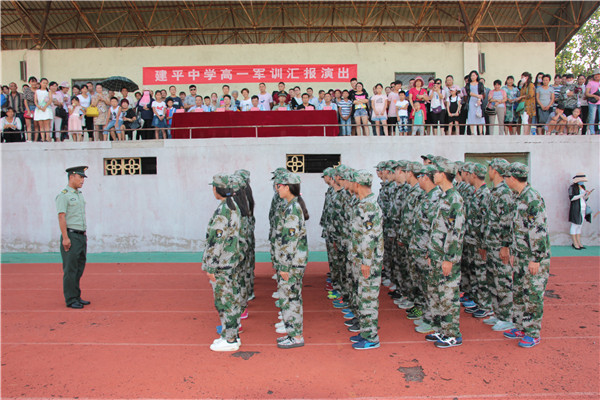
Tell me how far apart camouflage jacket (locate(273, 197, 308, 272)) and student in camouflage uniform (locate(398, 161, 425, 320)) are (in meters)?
1.47

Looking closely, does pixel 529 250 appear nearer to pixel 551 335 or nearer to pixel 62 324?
pixel 551 335

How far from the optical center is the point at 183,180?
9070 mm

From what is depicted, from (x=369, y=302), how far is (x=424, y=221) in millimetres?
1068

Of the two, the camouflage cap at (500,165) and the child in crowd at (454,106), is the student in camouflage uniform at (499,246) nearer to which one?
the camouflage cap at (500,165)

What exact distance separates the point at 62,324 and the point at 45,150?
18.8 ft

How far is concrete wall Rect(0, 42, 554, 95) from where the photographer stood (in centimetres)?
1360

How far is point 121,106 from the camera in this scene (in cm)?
944

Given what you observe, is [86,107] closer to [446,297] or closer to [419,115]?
[419,115]

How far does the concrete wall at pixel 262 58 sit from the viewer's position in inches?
535

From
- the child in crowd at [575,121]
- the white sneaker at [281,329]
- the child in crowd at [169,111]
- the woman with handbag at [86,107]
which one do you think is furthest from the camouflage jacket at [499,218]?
the woman with handbag at [86,107]

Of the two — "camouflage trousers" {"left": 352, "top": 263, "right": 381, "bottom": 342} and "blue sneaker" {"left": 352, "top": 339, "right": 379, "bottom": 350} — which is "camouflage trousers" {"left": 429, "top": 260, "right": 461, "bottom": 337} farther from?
"blue sneaker" {"left": 352, "top": 339, "right": 379, "bottom": 350}

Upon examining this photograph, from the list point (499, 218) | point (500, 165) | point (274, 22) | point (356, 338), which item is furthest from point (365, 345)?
point (274, 22)

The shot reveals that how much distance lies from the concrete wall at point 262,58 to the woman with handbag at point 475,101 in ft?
15.5

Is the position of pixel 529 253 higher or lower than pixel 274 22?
lower
